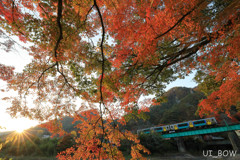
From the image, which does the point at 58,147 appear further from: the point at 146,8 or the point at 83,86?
the point at 146,8

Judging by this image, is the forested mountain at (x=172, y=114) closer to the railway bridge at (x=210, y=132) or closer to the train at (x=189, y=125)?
the train at (x=189, y=125)

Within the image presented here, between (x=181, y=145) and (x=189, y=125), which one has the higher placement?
(x=189, y=125)

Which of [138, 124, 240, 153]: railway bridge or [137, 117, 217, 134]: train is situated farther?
[137, 117, 217, 134]: train

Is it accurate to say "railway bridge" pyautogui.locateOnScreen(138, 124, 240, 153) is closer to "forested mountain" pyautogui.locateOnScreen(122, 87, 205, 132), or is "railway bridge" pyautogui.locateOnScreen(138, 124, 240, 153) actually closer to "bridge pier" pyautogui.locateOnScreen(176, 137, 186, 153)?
"bridge pier" pyautogui.locateOnScreen(176, 137, 186, 153)

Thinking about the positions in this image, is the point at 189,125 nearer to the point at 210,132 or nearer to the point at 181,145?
the point at 210,132

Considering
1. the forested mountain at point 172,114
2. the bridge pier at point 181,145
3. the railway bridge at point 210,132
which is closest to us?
the railway bridge at point 210,132

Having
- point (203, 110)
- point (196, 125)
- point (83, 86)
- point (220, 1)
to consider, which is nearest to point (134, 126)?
point (196, 125)

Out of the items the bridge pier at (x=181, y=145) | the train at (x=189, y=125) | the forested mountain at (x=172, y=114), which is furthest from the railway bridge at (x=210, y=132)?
the forested mountain at (x=172, y=114)

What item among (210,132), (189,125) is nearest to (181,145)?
(189,125)

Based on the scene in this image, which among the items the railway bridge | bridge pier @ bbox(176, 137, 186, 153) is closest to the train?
the railway bridge

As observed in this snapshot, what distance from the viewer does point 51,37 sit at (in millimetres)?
3613

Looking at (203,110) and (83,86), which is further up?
(83,86)

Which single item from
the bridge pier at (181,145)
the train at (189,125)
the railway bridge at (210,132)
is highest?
the train at (189,125)

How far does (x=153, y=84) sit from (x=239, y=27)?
470cm
